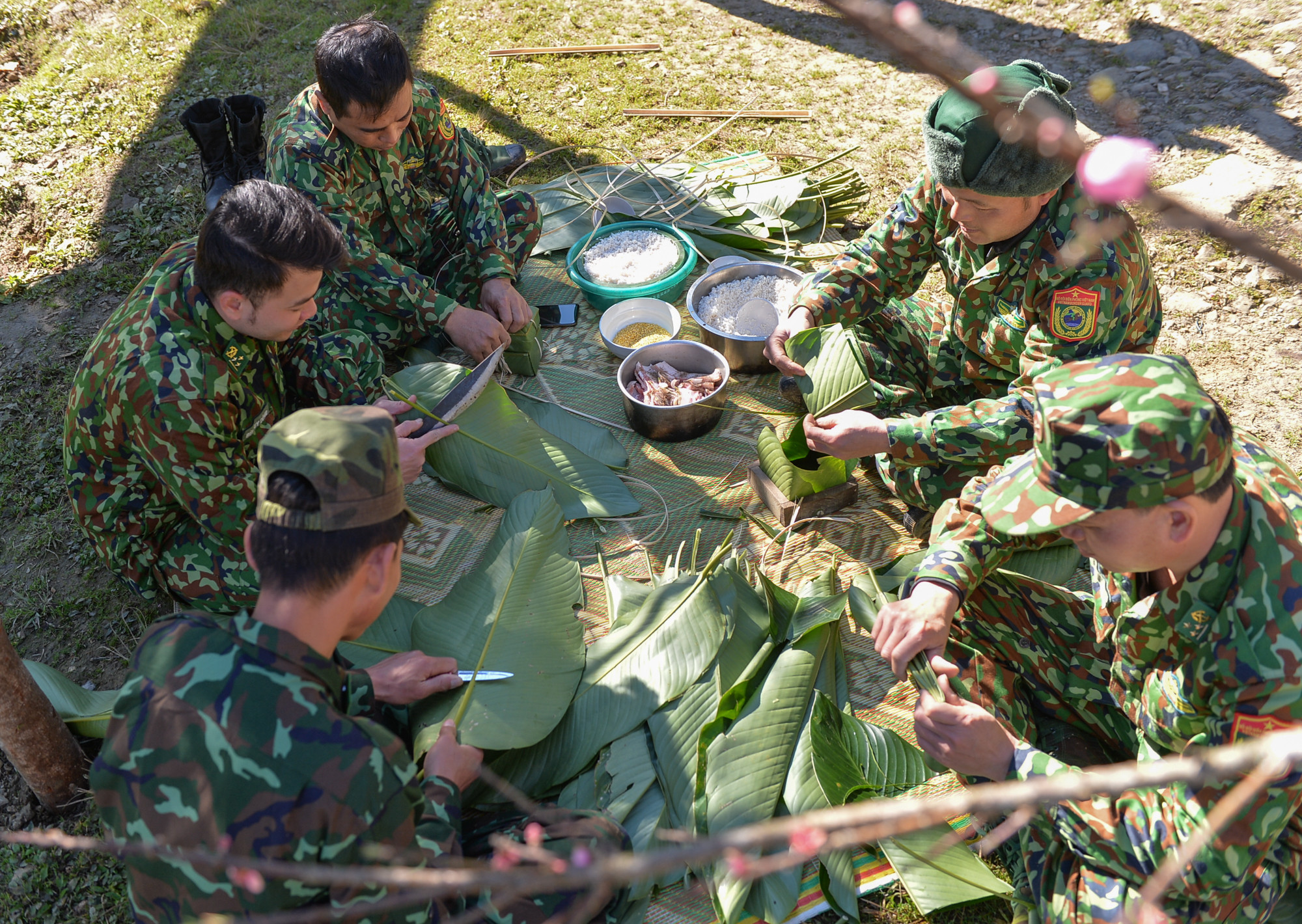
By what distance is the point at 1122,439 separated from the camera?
1.66 metres

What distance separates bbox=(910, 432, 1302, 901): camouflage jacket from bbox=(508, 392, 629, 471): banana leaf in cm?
184

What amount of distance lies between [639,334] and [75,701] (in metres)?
2.40

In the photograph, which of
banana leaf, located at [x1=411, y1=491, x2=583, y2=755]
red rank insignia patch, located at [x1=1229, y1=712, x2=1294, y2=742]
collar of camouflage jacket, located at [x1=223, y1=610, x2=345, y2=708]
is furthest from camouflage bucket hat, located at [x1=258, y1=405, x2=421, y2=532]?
red rank insignia patch, located at [x1=1229, y1=712, x2=1294, y2=742]

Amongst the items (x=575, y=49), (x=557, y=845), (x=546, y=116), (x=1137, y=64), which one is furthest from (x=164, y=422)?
(x=1137, y=64)

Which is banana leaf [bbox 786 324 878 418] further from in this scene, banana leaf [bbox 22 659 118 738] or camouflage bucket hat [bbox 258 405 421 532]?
banana leaf [bbox 22 659 118 738]

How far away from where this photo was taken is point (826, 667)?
2730 mm

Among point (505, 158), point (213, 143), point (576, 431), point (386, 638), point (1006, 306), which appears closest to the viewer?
point (386, 638)

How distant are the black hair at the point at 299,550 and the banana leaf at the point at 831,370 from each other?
1840mm

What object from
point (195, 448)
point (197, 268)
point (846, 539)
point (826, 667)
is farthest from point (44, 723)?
point (846, 539)

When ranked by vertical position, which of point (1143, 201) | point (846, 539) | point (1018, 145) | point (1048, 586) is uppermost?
point (1143, 201)

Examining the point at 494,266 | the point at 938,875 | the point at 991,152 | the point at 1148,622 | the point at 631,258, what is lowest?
the point at 938,875

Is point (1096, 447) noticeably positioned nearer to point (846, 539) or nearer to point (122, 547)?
point (846, 539)

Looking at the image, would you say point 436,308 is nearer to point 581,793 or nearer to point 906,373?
point 906,373

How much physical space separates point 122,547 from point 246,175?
7.93ft
